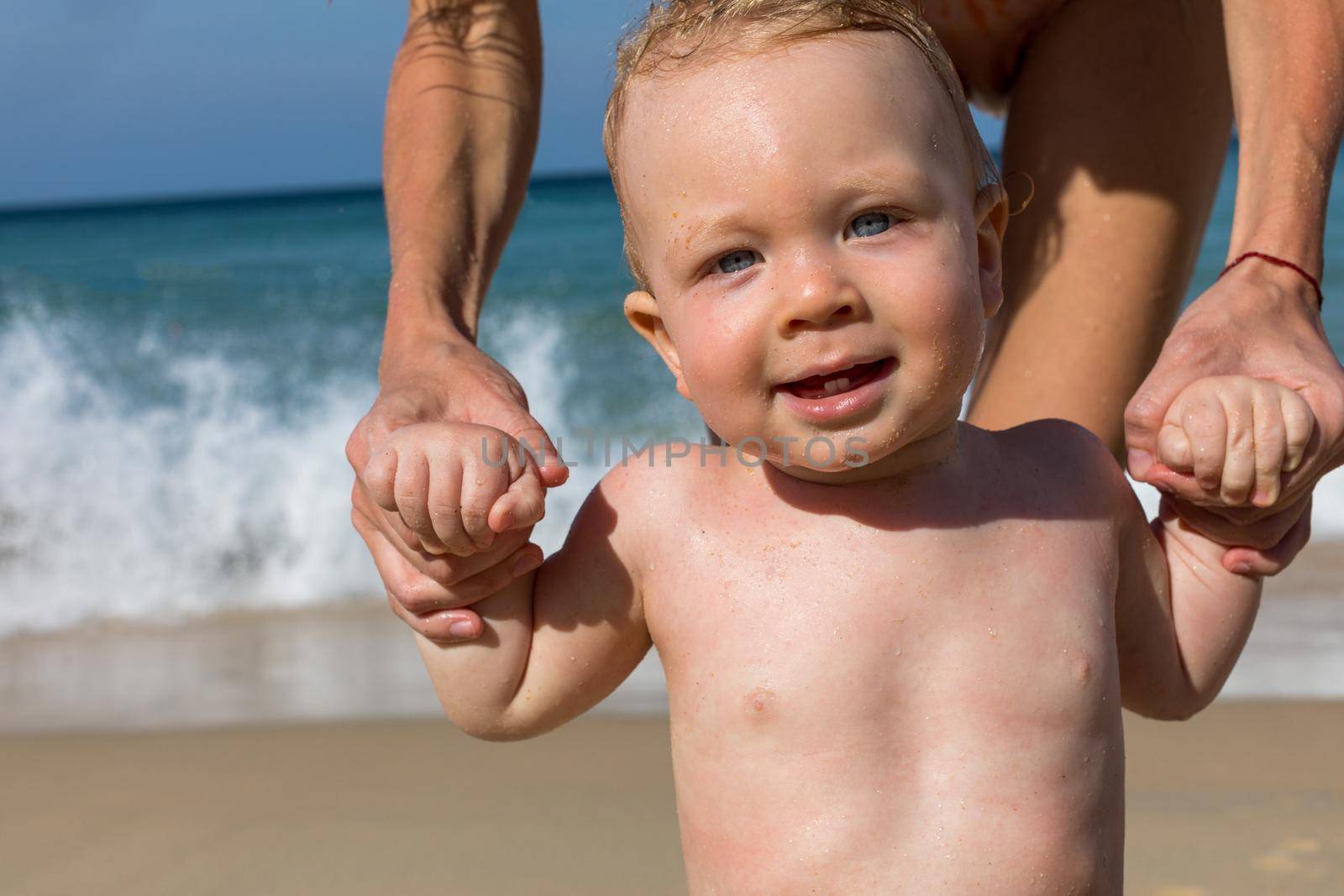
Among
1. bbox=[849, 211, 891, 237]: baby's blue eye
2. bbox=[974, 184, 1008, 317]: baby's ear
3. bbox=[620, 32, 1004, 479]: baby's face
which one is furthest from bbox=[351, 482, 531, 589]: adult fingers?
bbox=[974, 184, 1008, 317]: baby's ear

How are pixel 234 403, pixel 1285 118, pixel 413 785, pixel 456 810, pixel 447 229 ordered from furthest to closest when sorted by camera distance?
pixel 234 403, pixel 413 785, pixel 456 810, pixel 447 229, pixel 1285 118

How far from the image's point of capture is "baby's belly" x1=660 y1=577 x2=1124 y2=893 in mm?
1485

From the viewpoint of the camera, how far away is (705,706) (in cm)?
155

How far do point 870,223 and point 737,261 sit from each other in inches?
5.5

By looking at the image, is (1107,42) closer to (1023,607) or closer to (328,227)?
(1023,607)

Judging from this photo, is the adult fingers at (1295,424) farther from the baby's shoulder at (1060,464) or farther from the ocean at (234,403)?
the ocean at (234,403)

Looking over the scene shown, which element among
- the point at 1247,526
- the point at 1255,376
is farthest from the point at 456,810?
the point at 1255,376

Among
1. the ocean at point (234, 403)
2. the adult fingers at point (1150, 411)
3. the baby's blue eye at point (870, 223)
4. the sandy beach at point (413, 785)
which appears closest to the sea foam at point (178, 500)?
the ocean at point (234, 403)

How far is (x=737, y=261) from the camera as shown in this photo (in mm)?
1450

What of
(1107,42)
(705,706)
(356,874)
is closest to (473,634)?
(705,706)

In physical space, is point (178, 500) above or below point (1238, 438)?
below

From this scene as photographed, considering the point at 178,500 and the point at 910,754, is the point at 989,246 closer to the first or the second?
the point at 910,754

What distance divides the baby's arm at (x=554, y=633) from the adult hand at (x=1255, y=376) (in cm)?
58

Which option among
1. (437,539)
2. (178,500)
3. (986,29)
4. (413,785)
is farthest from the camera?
(178,500)
